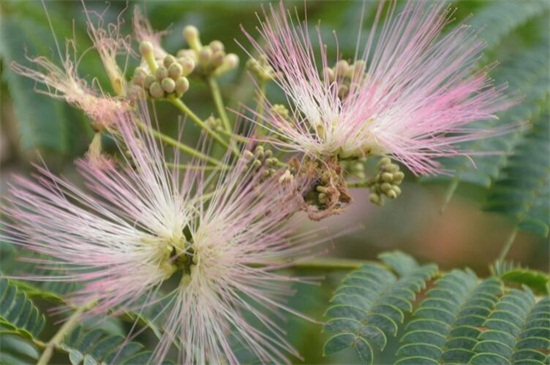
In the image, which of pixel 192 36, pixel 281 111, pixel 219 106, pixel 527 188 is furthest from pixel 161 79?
pixel 527 188

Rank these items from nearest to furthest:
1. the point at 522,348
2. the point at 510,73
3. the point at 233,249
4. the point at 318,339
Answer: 1. the point at 522,348
2. the point at 233,249
3. the point at 510,73
4. the point at 318,339

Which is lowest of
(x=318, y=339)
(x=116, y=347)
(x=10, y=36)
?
(x=318, y=339)

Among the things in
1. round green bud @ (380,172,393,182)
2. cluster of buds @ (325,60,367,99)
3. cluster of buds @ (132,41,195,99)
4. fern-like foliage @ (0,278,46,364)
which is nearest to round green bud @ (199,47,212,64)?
cluster of buds @ (132,41,195,99)

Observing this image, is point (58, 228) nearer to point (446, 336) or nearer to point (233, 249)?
point (233, 249)

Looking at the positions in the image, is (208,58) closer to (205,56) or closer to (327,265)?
(205,56)

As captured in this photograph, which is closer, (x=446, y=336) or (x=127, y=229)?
(x=446, y=336)

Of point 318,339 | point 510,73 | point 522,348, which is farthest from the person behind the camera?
point 318,339

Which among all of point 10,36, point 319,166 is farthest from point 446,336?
point 10,36
